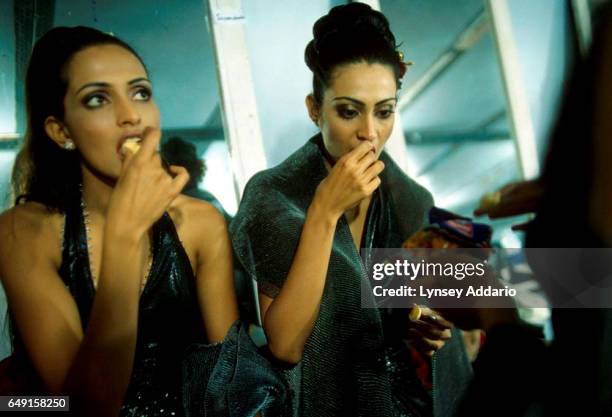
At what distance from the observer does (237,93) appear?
861mm

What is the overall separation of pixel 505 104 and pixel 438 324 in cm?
46

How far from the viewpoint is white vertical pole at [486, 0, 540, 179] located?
909mm

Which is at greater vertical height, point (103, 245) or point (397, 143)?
point (397, 143)

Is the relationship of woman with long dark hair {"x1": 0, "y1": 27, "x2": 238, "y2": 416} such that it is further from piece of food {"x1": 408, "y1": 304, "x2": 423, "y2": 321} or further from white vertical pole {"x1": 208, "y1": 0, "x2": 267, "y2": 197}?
piece of food {"x1": 408, "y1": 304, "x2": 423, "y2": 321}

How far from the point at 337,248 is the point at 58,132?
0.50 metres

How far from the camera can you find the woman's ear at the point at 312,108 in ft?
2.82

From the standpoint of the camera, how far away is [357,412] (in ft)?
2.62

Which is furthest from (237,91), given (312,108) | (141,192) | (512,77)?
(512,77)


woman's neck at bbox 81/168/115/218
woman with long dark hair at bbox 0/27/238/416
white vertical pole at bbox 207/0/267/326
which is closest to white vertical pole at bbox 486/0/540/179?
white vertical pole at bbox 207/0/267/326

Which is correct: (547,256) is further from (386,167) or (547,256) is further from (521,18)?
(521,18)

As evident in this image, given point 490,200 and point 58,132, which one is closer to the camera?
point 58,132

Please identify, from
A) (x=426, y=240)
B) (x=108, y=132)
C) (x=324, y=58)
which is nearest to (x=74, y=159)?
(x=108, y=132)

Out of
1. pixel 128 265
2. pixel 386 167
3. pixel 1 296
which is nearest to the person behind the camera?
pixel 128 265

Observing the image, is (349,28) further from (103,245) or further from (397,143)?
(103,245)
